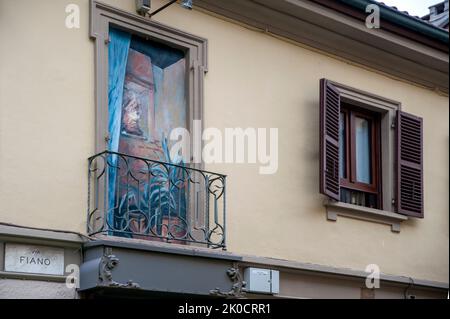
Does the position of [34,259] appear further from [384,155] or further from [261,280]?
[384,155]

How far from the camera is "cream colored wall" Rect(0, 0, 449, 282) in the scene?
973cm

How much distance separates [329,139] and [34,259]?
403 cm

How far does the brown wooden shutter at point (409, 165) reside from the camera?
42.7 feet

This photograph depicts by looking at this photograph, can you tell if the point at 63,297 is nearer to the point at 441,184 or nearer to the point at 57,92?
the point at 57,92

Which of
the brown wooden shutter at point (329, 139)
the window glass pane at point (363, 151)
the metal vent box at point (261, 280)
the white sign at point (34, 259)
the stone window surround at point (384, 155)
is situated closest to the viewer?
the white sign at point (34, 259)

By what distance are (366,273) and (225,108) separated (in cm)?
265

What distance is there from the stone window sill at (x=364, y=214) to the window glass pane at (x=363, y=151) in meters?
0.50

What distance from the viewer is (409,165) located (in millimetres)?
13172

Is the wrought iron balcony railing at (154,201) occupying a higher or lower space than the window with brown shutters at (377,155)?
lower

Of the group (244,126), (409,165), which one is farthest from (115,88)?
(409,165)

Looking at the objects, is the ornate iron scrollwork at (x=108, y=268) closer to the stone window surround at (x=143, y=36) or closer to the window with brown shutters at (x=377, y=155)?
the stone window surround at (x=143, y=36)

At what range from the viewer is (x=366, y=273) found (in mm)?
12383

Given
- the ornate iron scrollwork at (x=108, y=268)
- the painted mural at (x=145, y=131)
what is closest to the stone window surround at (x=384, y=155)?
the painted mural at (x=145, y=131)
